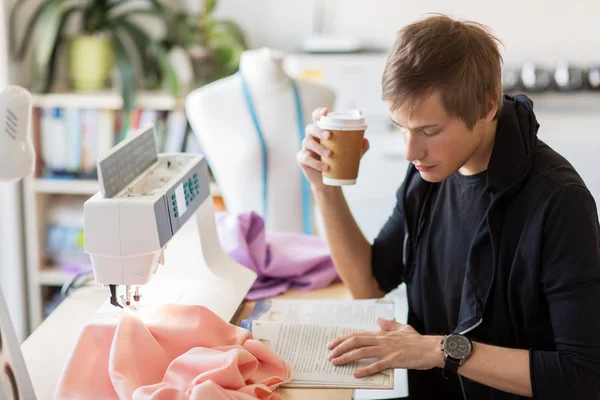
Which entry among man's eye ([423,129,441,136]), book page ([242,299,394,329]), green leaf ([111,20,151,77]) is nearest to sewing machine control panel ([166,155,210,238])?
book page ([242,299,394,329])

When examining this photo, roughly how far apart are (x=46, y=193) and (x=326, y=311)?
235 cm

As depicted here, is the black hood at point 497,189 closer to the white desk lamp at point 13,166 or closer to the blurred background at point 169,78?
the white desk lamp at point 13,166

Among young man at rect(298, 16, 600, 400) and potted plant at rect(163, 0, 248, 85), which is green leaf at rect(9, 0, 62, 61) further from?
young man at rect(298, 16, 600, 400)

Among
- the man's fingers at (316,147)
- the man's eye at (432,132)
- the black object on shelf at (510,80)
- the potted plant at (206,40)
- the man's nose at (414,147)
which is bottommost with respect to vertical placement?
the black object on shelf at (510,80)

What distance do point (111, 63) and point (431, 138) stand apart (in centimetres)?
255

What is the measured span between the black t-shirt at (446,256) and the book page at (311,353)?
0.27 m

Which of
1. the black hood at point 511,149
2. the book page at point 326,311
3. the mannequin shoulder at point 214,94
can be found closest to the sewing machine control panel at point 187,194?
the book page at point 326,311

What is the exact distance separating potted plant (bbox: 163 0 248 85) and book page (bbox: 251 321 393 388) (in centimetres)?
227

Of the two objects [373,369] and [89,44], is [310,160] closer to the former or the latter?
[373,369]

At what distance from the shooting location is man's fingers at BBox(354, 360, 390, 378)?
60.9 inches

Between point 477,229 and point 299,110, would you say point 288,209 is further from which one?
point 477,229

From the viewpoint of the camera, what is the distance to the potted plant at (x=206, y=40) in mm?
3811

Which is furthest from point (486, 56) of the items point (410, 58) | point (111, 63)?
point (111, 63)

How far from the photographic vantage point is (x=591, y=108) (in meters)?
3.96
